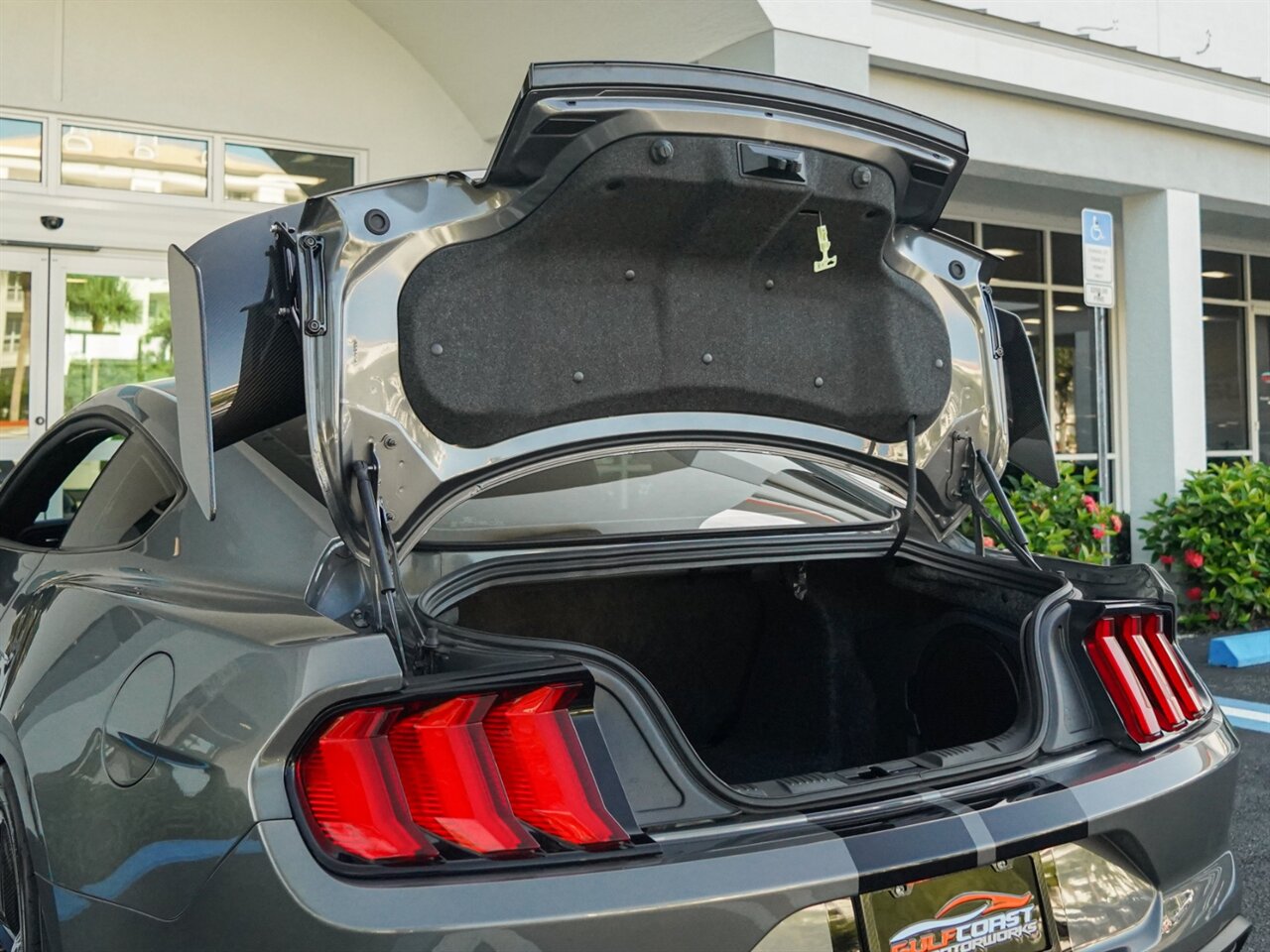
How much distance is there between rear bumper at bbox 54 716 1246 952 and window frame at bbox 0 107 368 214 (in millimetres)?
6191

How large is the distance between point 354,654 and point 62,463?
6.15 feet

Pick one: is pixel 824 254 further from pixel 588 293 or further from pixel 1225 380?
pixel 1225 380

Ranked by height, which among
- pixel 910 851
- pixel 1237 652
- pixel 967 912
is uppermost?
pixel 910 851

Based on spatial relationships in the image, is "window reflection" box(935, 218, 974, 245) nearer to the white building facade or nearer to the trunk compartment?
the white building facade

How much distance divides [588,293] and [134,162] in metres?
6.32

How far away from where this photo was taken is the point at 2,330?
7.25 meters

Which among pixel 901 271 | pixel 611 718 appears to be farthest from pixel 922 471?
pixel 611 718

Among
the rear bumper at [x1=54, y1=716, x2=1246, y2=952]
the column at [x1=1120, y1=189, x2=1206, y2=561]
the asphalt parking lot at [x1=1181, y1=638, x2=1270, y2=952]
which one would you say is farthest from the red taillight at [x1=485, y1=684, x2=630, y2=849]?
the column at [x1=1120, y1=189, x2=1206, y2=561]

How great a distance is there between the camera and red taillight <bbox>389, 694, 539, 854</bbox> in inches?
63.1

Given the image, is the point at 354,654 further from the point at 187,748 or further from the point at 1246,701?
the point at 1246,701

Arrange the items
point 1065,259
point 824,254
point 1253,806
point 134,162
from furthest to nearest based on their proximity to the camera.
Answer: point 1065,259, point 134,162, point 1253,806, point 824,254

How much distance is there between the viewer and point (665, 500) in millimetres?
2584

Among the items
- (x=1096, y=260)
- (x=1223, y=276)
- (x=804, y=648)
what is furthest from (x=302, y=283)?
(x=1223, y=276)

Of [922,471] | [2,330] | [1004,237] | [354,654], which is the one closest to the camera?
[354,654]
